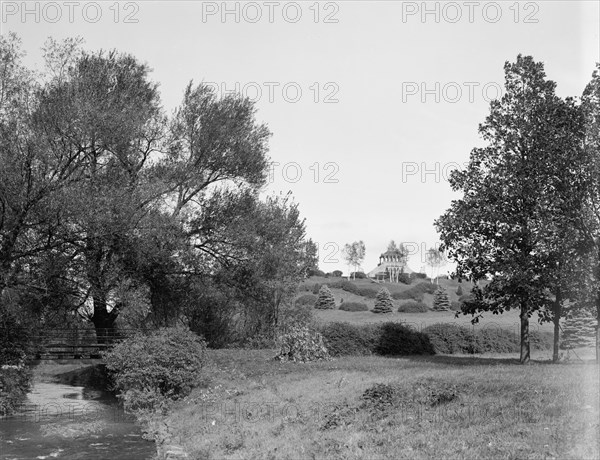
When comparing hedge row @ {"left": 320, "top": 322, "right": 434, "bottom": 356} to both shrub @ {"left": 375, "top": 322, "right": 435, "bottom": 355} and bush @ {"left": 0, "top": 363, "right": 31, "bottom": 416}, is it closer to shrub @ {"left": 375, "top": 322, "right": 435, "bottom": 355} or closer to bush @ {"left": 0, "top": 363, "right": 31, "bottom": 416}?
shrub @ {"left": 375, "top": 322, "right": 435, "bottom": 355}

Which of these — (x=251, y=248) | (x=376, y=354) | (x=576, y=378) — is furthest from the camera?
(x=251, y=248)

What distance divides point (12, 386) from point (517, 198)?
2228 cm

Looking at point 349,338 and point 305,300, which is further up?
point 305,300

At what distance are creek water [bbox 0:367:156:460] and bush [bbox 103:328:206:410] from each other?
3.46 ft

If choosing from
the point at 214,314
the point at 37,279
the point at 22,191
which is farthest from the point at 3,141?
the point at 214,314

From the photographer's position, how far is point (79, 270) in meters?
33.6

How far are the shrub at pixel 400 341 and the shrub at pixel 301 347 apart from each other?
19.1 feet

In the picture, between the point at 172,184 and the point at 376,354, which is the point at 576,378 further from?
the point at 172,184

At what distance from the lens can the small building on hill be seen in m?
134

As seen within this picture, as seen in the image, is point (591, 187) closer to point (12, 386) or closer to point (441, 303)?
point (12, 386)

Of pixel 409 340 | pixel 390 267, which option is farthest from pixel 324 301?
pixel 390 267

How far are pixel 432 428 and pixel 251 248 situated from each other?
24623 millimetres

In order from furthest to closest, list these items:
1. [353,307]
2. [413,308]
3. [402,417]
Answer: [353,307] → [413,308] → [402,417]

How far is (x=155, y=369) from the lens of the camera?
25.4 m
